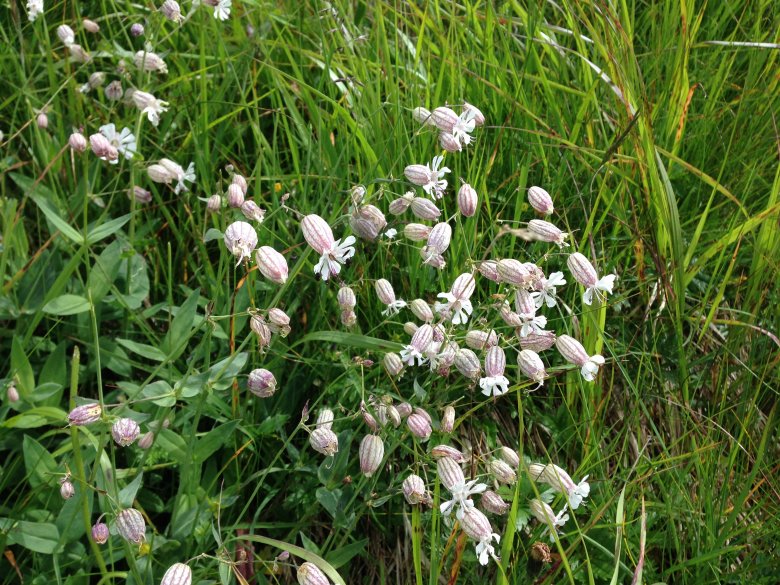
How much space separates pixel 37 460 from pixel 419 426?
899 millimetres

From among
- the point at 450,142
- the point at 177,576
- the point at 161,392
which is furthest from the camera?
the point at 450,142

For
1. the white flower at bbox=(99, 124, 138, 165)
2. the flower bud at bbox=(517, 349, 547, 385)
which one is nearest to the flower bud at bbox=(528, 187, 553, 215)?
the flower bud at bbox=(517, 349, 547, 385)

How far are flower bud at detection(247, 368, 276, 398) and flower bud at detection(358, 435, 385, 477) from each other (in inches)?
9.3

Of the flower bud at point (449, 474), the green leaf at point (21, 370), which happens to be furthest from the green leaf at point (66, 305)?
the flower bud at point (449, 474)

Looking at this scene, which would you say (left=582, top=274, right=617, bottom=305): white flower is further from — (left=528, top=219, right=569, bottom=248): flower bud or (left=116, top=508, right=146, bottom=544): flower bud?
(left=116, top=508, right=146, bottom=544): flower bud

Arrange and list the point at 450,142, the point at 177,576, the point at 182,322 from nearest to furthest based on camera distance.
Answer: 1. the point at 177,576
2. the point at 450,142
3. the point at 182,322

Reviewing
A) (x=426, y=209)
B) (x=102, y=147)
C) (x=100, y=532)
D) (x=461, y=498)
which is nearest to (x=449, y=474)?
(x=461, y=498)

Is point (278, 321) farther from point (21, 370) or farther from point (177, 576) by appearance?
point (21, 370)

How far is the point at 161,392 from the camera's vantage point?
1936 millimetres

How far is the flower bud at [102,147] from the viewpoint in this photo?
2.33 meters

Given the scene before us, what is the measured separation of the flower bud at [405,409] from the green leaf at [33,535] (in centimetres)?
81

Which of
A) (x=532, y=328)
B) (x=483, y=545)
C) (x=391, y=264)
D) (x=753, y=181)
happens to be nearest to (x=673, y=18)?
(x=753, y=181)

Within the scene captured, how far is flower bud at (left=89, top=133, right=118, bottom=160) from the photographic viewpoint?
7.63 feet

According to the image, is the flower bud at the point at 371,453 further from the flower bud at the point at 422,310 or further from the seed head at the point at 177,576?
the seed head at the point at 177,576
